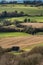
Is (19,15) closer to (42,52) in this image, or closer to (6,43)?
(6,43)

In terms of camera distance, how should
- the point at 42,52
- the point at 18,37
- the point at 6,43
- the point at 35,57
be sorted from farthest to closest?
the point at 18,37, the point at 6,43, the point at 42,52, the point at 35,57

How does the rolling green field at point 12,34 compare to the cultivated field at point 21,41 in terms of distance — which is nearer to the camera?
the cultivated field at point 21,41

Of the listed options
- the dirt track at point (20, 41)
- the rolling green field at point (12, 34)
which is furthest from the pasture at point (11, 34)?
the dirt track at point (20, 41)

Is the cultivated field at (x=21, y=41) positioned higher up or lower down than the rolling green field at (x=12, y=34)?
higher up

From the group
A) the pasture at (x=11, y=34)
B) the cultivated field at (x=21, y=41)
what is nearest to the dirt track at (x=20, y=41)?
the cultivated field at (x=21, y=41)

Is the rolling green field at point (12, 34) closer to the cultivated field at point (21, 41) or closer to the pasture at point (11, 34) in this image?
the pasture at point (11, 34)

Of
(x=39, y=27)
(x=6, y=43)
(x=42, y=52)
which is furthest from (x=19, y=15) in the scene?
(x=42, y=52)

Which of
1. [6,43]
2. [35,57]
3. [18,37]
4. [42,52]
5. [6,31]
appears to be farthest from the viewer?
[6,31]

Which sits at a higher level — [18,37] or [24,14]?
[18,37]

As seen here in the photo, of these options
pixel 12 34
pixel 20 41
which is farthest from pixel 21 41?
pixel 12 34

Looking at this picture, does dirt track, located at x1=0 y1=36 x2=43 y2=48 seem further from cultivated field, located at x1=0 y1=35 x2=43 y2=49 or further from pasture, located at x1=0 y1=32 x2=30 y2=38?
pasture, located at x1=0 y1=32 x2=30 y2=38

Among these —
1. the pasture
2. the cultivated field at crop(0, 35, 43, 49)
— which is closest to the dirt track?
the cultivated field at crop(0, 35, 43, 49)
